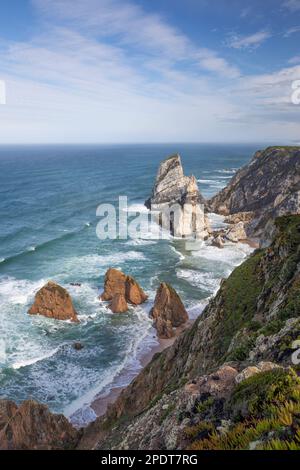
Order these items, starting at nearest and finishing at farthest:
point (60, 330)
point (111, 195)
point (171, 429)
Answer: point (171, 429)
point (60, 330)
point (111, 195)

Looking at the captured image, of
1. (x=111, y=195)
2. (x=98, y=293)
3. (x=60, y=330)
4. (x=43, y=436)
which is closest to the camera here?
(x=43, y=436)

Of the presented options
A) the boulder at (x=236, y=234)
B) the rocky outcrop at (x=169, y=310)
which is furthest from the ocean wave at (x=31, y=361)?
the boulder at (x=236, y=234)

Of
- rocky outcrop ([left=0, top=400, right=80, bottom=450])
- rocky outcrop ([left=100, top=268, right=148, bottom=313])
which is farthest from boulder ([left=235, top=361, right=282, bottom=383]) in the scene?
rocky outcrop ([left=100, top=268, right=148, bottom=313])

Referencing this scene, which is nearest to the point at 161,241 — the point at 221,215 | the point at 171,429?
the point at 221,215

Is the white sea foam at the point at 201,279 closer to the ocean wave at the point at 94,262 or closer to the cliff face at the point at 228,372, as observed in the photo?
the ocean wave at the point at 94,262

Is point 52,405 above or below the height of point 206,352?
below

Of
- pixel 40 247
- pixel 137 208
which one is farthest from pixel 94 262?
pixel 137 208

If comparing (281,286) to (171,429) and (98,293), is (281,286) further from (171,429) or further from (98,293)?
(98,293)
